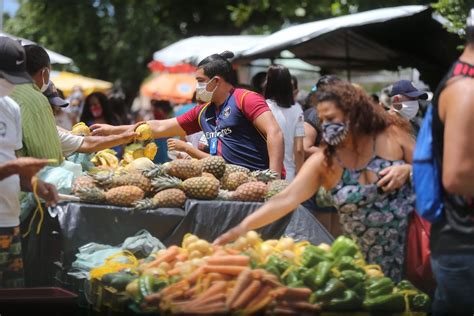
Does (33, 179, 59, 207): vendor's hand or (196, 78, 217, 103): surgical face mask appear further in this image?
(196, 78, 217, 103): surgical face mask

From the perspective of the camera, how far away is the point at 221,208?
6.25 m

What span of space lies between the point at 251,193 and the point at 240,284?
81.1 inches

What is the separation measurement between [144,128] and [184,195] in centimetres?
108

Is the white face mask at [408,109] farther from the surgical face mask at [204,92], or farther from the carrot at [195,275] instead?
the carrot at [195,275]

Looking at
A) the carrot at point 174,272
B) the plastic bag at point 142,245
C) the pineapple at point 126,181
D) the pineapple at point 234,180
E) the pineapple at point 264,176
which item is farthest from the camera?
the pineapple at point 264,176

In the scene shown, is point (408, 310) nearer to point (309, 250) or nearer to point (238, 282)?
point (309, 250)

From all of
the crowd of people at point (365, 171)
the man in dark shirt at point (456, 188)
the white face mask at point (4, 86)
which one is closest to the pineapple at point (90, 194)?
the crowd of people at point (365, 171)

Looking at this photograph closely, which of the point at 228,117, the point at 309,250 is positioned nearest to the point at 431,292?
the point at 309,250

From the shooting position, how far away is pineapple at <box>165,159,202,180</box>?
252 inches

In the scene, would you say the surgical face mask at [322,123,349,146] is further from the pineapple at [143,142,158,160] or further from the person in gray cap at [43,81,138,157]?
the pineapple at [143,142,158,160]

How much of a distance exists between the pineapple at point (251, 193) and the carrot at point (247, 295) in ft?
6.73

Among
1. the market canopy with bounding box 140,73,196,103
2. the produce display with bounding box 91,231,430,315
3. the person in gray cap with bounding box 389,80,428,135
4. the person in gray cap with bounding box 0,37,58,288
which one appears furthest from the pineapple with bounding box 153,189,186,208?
the market canopy with bounding box 140,73,196,103

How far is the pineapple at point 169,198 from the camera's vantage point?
615 centimetres

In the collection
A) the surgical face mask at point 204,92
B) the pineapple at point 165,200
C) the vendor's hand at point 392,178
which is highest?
the vendor's hand at point 392,178
